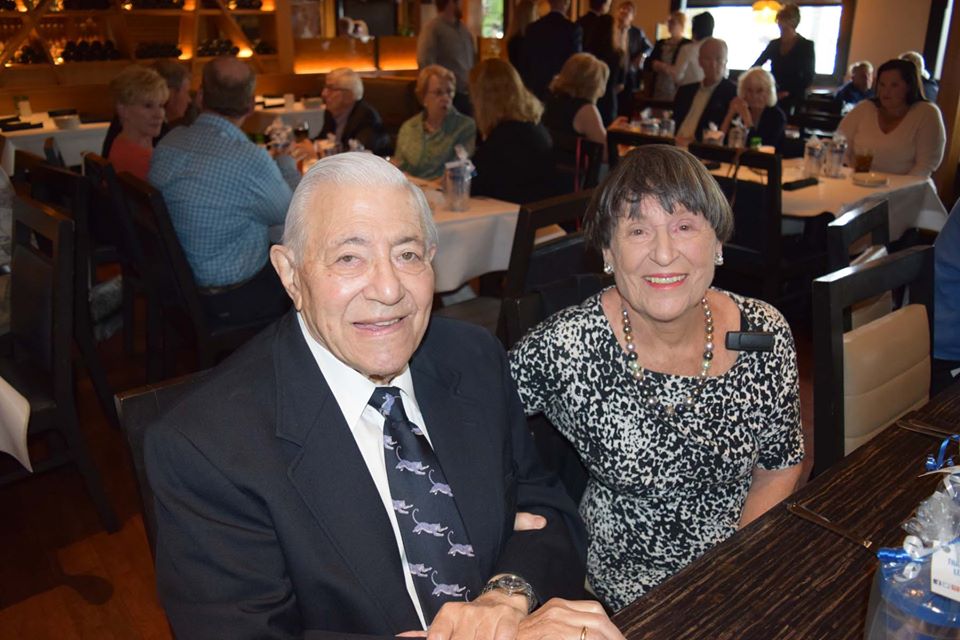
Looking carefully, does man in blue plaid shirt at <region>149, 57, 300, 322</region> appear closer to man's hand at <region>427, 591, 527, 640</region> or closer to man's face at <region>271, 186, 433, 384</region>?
man's face at <region>271, 186, 433, 384</region>

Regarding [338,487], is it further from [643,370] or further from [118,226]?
[118,226]

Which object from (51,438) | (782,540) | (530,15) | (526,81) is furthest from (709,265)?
(530,15)

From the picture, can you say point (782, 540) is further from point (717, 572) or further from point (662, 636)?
point (662, 636)

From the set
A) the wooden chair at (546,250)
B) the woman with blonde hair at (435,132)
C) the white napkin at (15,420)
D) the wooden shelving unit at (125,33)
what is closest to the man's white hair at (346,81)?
the woman with blonde hair at (435,132)

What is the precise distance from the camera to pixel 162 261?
2922mm

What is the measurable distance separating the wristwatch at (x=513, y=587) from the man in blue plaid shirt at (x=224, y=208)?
85.4 inches

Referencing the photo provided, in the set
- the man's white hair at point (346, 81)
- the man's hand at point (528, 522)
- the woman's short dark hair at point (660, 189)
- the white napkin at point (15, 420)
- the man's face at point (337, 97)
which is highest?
the man's white hair at point (346, 81)

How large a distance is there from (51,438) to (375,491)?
8.26ft

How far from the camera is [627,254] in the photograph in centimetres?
147

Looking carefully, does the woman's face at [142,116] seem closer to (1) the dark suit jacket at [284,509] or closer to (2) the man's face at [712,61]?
(1) the dark suit jacket at [284,509]

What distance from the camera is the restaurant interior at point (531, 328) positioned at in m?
1.15

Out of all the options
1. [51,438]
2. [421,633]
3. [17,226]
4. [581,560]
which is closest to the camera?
[421,633]

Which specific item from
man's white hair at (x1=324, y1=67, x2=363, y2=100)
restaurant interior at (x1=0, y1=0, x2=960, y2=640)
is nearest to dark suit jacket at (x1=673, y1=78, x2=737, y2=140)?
restaurant interior at (x1=0, y1=0, x2=960, y2=640)

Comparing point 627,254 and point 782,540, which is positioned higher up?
point 627,254
